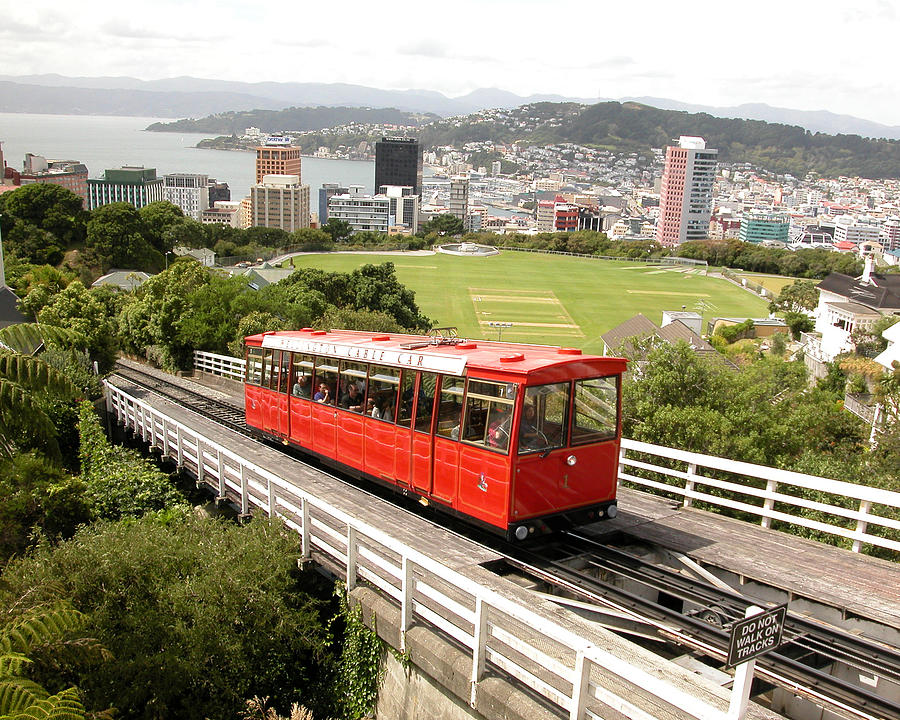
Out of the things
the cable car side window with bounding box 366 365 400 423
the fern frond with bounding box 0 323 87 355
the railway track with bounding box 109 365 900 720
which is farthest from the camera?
the cable car side window with bounding box 366 365 400 423

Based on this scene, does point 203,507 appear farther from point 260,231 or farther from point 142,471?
point 260,231

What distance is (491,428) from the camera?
10.2 metres

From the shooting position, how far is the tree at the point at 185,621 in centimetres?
822

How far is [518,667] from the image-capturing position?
23.0 ft

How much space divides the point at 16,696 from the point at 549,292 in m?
113

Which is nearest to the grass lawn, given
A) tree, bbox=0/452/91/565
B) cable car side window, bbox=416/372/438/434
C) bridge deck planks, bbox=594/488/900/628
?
bridge deck planks, bbox=594/488/900/628

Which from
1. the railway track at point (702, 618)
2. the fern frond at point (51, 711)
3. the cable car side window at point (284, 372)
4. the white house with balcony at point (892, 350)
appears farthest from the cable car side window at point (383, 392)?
the white house with balcony at point (892, 350)

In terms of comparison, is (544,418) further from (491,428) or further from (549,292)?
(549,292)

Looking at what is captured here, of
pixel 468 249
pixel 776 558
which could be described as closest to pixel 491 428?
pixel 776 558

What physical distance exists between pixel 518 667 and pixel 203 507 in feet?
29.0

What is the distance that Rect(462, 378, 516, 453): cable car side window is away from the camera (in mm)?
9992

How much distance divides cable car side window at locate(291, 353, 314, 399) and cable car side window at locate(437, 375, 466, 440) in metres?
4.49

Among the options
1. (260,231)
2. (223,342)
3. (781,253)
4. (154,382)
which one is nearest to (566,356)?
(154,382)

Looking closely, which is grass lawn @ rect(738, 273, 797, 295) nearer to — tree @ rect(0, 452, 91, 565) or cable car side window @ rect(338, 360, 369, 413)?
cable car side window @ rect(338, 360, 369, 413)
